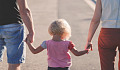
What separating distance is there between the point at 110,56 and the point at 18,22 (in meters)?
1.14

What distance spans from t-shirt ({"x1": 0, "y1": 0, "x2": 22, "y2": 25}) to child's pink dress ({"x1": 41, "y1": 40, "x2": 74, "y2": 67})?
0.48m

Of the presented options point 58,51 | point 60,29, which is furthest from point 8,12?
point 58,51

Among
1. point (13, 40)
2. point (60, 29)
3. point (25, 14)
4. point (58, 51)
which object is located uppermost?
point (25, 14)

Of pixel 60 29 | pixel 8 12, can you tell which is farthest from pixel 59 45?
pixel 8 12

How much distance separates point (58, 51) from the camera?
336 centimetres

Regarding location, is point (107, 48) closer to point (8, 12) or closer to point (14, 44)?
point (14, 44)

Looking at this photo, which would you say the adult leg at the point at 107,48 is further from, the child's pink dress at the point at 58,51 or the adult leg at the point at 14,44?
the adult leg at the point at 14,44

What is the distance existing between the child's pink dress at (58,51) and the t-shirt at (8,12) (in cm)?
48

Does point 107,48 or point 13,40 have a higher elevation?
point 13,40

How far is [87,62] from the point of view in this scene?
6.04m

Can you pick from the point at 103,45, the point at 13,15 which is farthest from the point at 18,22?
the point at 103,45

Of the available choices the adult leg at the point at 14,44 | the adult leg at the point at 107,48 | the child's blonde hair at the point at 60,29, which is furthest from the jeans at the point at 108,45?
the adult leg at the point at 14,44

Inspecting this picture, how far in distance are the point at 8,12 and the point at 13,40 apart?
331 millimetres

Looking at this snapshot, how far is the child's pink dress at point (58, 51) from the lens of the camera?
336 centimetres
